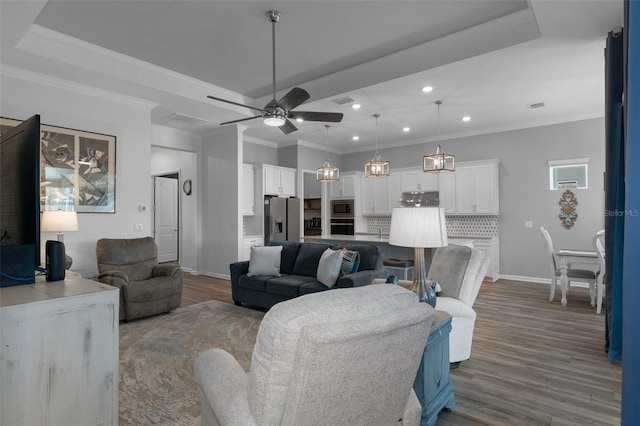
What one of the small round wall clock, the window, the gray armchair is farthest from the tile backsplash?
the small round wall clock

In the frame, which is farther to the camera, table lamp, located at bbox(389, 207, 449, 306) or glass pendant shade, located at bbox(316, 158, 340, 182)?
glass pendant shade, located at bbox(316, 158, 340, 182)

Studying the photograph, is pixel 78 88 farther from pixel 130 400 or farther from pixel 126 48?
pixel 130 400

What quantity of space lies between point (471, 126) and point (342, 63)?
3.53 m

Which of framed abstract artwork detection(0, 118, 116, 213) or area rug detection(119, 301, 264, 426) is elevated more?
framed abstract artwork detection(0, 118, 116, 213)

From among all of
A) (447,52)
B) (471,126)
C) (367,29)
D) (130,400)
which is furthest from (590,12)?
(130,400)

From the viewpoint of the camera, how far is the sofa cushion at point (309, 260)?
15.2ft

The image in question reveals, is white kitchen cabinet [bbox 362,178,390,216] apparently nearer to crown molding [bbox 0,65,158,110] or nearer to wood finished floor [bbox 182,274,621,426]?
wood finished floor [bbox 182,274,621,426]

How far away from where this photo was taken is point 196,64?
451cm

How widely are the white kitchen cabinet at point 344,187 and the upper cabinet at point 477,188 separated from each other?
2.37 metres

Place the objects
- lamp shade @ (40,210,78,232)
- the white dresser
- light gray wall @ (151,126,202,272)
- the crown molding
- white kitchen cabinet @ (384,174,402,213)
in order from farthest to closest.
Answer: white kitchen cabinet @ (384,174,402,213) < light gray wall @ (151,126,202,272) < the crown molding < lamp shade @ (40,210,78,232) < the white dresser

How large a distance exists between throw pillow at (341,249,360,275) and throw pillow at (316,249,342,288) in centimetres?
13

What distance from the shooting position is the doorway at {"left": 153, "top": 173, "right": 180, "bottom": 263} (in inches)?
355

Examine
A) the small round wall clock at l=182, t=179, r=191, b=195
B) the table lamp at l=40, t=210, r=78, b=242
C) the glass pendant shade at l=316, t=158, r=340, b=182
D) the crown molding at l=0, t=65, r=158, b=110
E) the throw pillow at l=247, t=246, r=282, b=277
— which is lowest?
the throw pillow at l=247, t=246, r=282, b=277

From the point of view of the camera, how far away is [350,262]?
4.26 meters
